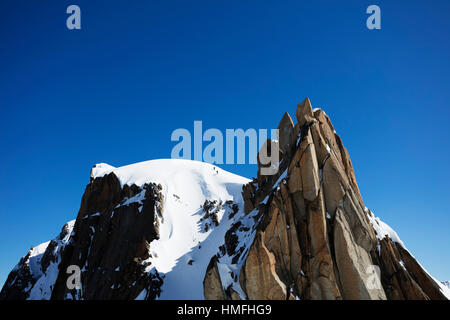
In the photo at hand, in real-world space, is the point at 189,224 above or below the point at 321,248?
above

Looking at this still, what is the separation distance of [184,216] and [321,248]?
120ft

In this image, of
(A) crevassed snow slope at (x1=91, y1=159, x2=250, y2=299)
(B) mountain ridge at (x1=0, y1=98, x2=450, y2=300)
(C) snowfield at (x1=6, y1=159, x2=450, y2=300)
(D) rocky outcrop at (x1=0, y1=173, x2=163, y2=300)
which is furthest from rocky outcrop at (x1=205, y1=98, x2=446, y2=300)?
(D) rocky outcrop at (x1=0, y1=173, x2=163, y2=300)

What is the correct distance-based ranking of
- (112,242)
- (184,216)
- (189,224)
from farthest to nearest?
(184,216), (189,224), (112,242)

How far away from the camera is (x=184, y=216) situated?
58.1 metres

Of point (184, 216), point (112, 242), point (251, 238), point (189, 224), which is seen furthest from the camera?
point (184, 216)

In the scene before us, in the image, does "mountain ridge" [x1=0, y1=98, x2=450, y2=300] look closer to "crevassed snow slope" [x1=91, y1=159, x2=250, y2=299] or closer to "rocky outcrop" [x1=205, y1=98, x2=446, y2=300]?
"rocky outcrop" [x1=205, y1=98, x2=446, y2=300]

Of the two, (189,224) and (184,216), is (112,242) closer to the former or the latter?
(189,224)

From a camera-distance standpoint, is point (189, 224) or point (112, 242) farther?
point (189, 224)

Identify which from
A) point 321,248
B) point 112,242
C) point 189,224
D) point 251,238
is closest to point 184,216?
point 189,224

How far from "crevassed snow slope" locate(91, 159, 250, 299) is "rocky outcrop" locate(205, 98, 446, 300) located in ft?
46.2

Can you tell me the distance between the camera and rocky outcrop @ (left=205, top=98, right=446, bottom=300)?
2448 cm

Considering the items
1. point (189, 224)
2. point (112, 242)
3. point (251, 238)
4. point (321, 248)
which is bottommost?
point (321, 248)

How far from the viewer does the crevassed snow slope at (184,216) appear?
41000 millimetres

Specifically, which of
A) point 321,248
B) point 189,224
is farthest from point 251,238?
point 189,224
